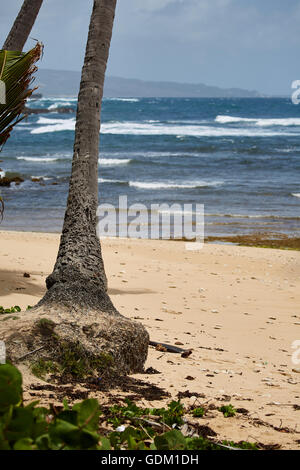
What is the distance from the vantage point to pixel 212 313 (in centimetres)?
771

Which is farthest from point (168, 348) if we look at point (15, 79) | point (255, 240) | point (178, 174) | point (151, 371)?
point (178, 174)

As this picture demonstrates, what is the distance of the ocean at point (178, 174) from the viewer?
16.8 metres

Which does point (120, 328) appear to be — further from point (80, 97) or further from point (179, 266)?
point (179, 266)

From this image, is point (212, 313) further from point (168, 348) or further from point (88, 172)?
point (88, 172)

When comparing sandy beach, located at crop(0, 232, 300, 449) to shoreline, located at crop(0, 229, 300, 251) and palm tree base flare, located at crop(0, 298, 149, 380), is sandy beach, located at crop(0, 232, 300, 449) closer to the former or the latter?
palm tree base flare, located at crop(0, 298, 149, 380)

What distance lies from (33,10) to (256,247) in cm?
782

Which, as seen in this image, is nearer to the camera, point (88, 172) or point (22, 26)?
point (88, 172)

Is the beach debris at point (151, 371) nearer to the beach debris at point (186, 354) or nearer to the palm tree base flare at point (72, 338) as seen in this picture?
the palm tree base flare at point (72, 338)

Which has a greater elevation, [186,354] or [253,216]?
[253,216]

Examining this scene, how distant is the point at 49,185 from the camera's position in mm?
22344

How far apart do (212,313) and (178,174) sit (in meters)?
18.5

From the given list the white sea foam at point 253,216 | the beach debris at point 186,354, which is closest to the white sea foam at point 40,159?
the white sea foam at point 253,216

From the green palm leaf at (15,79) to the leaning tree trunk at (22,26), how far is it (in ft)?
10.3

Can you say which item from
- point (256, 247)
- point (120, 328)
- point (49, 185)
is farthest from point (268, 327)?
point (49, 185)
